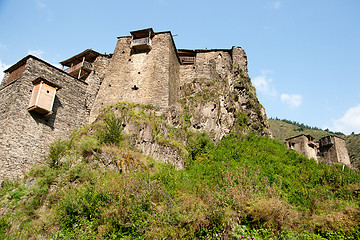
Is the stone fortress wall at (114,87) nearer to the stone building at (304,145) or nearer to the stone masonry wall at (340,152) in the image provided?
the stone building at (304,145)

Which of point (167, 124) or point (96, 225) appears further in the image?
point (167, 124)

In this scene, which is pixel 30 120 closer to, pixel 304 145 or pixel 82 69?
pixel 82 69

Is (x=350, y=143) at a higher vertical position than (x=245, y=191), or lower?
higher

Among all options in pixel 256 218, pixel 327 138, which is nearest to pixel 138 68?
pixel 256 218

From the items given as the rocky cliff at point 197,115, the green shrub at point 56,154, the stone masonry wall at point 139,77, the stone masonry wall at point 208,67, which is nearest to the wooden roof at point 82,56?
the stone masonry wall at point 139,77

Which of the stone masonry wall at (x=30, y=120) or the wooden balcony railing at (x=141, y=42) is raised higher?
the wooden balcony railing at (x=141, y=42)

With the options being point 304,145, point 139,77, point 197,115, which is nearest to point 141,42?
point 139,77

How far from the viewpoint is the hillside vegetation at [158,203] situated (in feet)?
21.5

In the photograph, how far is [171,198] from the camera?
7.80 m

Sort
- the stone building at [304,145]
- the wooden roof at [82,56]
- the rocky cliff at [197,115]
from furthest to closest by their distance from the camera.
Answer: the stone building at [304,145]
the wooden roof at [82,56]
the rocky cliff at [197,115]

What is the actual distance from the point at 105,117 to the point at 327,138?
28.0 metres

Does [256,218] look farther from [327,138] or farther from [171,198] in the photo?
[327,138]

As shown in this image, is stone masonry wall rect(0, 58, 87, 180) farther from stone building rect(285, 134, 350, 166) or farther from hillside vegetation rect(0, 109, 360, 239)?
stone building rect(285, 134, 350, 166)

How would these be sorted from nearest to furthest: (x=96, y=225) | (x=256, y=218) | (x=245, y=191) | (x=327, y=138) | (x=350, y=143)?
1. (x=256, y=218)
2. (x=96, y=225)
3. (x=245, y=191)
4. (x=327, y=138)
5. (x=350, y=143)
